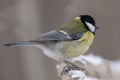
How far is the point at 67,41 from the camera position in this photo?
465 cm

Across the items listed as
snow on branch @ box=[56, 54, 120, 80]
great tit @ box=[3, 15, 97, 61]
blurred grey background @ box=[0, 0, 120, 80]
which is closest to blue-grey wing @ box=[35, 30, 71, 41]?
great tit @ box=[3, 15, 97, 61]

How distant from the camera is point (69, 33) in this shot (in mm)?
4691

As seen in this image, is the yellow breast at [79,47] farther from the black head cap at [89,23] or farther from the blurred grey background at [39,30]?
the blurred grey background at [39,30]

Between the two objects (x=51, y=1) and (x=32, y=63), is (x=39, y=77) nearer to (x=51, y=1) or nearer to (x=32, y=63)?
(x=32, y=63)

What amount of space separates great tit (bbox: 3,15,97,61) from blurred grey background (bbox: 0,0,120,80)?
1.43m

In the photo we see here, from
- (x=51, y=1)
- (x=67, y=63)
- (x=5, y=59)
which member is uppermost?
(x=51, y=1)

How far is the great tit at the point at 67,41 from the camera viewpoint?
454 cm

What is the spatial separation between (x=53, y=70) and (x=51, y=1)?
75 centimetres

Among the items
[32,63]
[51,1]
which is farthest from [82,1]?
[32,63]

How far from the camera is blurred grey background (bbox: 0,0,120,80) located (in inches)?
250

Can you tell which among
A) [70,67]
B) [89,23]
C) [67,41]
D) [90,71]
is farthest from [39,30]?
[90,71]

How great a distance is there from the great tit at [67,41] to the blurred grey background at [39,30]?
1430mm

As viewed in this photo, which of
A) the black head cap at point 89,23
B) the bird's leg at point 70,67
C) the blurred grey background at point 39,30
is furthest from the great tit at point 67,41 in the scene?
the blurred grey background at point 39,30

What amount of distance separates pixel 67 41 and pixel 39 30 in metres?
1.95
